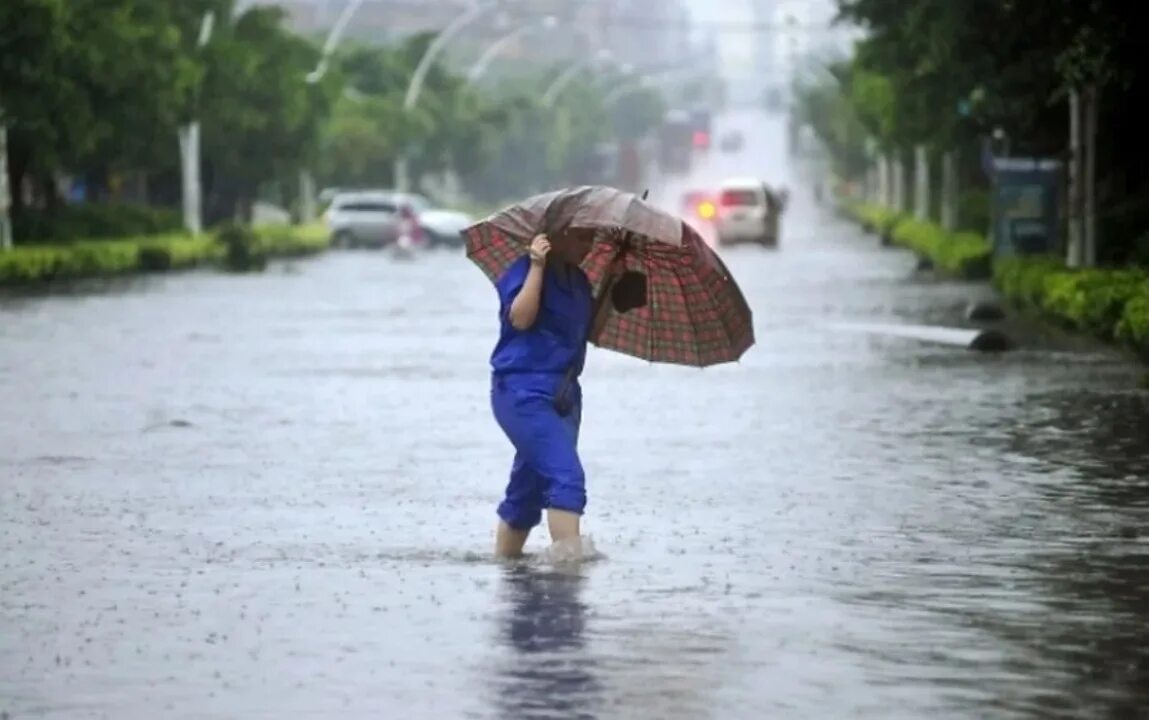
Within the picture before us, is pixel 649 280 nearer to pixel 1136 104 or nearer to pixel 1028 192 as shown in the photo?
pixel 1136 104

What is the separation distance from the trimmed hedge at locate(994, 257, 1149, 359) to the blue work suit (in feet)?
51.8

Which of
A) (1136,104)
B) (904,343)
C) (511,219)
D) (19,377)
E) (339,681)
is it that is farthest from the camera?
(1136,104)

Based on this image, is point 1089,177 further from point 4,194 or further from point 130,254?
point 130,254

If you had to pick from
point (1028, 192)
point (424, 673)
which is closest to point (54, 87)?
point (1028, 192)

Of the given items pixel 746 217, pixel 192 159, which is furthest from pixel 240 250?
pixel 746 217

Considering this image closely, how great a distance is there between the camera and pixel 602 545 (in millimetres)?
14945

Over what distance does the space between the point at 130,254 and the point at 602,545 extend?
49.9 metres

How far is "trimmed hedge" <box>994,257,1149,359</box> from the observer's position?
2980 centimetres

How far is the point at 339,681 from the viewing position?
34.8 ft

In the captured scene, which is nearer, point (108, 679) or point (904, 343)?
point (108, 679)

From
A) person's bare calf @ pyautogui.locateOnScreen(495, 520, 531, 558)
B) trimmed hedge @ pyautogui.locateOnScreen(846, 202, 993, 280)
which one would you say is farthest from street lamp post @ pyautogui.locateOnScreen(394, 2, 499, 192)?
person's bare calf @ pyautogui.locateOnScreen(495, 520, 531, 558)

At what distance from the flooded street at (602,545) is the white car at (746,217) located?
177 feet

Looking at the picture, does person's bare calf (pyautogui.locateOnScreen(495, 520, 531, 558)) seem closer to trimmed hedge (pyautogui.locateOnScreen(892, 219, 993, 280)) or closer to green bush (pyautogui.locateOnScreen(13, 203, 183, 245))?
trimmed hedge (pyautogui.locateOnScreen(892, 219, 993, 280))

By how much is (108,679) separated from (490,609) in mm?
2095
